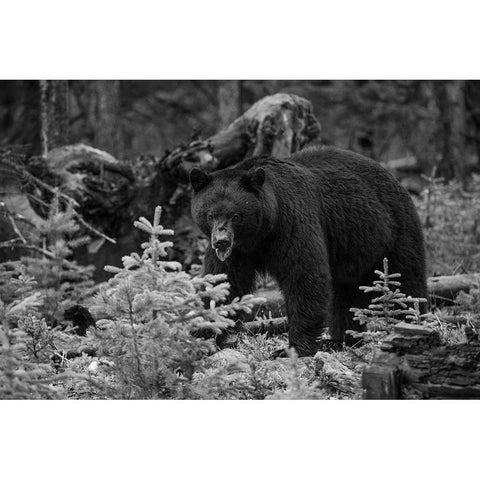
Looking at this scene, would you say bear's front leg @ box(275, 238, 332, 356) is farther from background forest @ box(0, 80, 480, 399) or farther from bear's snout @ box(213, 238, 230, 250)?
bear's snout @ box(213, 238, 230, 250)

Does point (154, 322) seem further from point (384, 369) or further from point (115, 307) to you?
point (384, 369)

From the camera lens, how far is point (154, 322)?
4863mm

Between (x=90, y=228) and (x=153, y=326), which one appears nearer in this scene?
(x=153, y=326)

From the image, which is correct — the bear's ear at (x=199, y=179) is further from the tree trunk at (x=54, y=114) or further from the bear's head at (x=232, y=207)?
the tree trunk at (x=54, y=114)

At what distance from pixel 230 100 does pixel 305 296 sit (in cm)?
746

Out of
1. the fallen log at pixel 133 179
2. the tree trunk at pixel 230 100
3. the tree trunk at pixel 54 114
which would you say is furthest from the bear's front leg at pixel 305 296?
the tree trunk at pixel 230 100

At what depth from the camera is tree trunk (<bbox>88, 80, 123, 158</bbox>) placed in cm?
1375

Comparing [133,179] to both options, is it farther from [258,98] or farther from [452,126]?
[258,98]

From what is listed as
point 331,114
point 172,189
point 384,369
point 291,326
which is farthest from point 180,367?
point 331,114

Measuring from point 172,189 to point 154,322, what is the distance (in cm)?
398

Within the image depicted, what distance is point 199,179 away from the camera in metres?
6.41

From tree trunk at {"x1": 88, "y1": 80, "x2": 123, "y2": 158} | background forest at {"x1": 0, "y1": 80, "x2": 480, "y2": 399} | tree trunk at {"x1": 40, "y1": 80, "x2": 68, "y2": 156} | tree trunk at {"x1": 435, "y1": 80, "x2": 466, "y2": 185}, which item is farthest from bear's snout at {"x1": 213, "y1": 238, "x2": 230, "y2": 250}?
tree trunk at {"x1": 435, "y1": 80, "x2": 466, "y2": 185}

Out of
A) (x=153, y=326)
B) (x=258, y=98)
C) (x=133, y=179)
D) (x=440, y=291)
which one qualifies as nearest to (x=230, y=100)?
(x=258, y=98)

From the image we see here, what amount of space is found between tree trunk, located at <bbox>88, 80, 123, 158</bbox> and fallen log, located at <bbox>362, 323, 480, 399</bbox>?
9.31 meters
